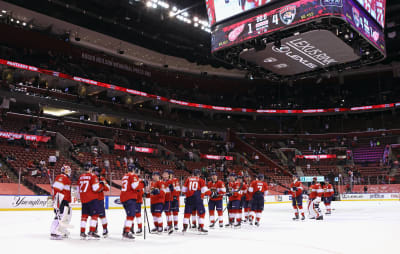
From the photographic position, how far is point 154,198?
35.2 feet

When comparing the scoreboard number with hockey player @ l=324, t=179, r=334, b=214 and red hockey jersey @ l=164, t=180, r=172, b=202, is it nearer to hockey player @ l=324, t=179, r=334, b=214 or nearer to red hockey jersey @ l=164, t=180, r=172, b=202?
red hockey jersey @ l=164, t=180, r=172, b=202

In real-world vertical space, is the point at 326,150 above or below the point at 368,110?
below

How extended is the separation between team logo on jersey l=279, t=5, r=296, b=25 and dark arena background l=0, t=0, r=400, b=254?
4 centimetres

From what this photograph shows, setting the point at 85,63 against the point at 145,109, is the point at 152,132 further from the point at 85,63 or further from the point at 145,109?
the point at 85,63

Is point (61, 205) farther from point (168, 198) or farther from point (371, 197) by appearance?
point (371, 197)

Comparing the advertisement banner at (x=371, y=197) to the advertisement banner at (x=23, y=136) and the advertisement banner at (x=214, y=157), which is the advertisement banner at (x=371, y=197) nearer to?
the advertisement banner at (x=214, y=157)

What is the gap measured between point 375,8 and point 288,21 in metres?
3.80

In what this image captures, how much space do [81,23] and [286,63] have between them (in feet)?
71.4

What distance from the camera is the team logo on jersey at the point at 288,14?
12.7m

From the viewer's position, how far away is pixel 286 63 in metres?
16.5

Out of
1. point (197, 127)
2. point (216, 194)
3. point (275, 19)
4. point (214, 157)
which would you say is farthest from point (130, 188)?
point (197, 127)

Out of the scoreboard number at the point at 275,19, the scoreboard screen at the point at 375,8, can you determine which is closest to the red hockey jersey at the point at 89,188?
the scoreboard number at the point at 275,19

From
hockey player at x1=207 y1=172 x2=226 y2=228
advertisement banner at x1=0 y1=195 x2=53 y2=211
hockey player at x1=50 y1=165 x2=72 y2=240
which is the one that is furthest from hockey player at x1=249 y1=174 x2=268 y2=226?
advertisement banner at x1=0 y1=195 x2=53 y2=211

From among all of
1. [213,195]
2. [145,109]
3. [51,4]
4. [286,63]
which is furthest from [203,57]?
[213,195]
